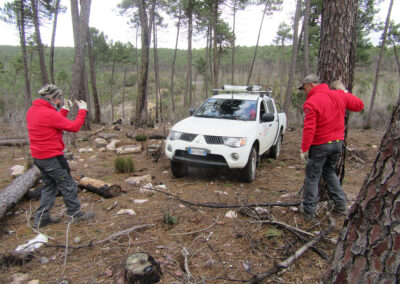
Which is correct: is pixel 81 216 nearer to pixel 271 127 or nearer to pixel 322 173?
pixel 322 173

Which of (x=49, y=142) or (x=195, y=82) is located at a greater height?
(x=195, y=82)

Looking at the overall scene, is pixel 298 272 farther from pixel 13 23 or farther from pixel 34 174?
pixel 13 23

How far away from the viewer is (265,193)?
4855 millimetres

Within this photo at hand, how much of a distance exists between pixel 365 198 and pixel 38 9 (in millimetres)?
17006

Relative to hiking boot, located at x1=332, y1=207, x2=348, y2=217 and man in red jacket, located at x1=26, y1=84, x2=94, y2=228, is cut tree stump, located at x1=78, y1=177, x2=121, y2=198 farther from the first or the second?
hiking boot, located at x1=332, y1=207, x2=348, y2=217

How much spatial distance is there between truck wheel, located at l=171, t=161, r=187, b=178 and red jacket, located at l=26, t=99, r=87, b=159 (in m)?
2.42

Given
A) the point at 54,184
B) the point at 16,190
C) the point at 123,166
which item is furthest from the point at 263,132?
the point at 16,190

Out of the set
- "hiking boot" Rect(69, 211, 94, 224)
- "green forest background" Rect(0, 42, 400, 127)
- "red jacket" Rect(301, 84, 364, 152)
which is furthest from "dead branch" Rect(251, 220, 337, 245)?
"green forest background" Rect(0, 42, 400, 127)

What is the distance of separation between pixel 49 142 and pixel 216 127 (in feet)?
9.65

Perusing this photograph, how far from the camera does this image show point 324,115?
11.0ft

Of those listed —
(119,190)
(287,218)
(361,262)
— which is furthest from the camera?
(119,190)

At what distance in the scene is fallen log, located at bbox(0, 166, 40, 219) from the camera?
13.4 feet

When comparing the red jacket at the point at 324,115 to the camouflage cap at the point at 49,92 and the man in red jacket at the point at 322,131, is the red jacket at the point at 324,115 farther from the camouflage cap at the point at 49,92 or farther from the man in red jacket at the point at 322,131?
the camouflage cap at the point at 49,92

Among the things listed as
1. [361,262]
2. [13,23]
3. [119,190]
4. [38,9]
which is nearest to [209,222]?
[119,190]
